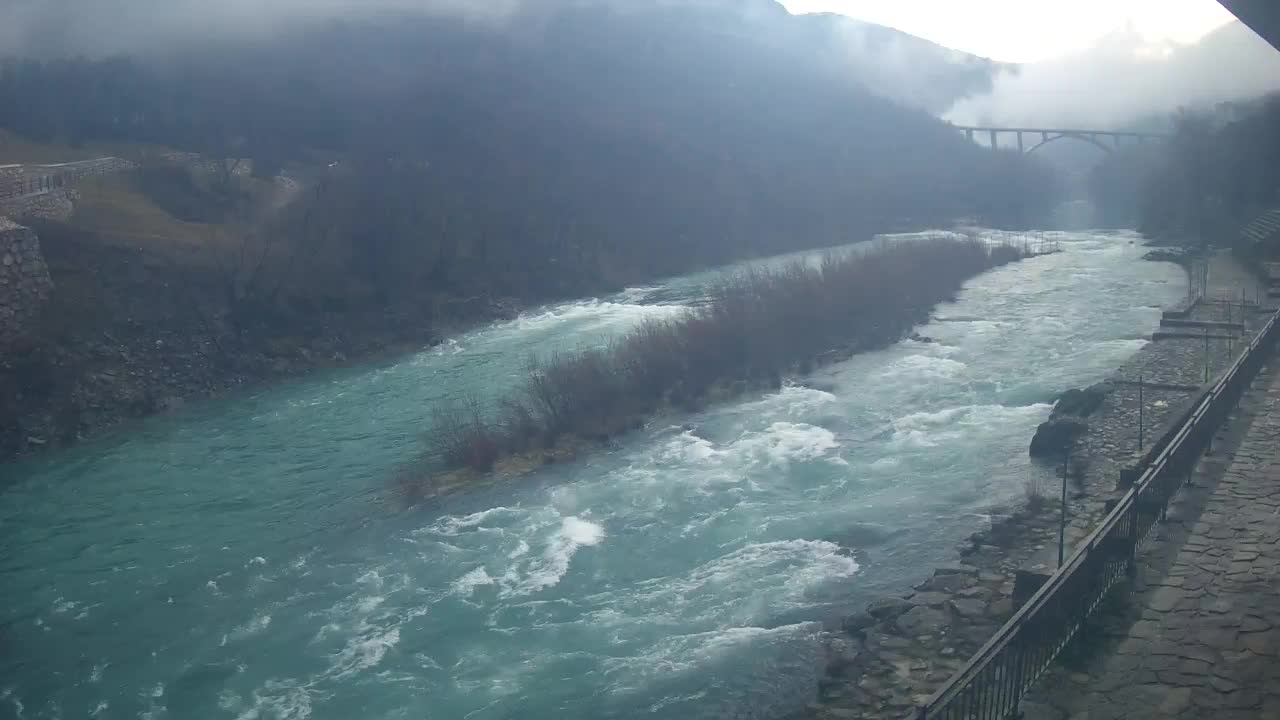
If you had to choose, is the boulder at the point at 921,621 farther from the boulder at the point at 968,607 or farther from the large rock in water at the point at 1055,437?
the large rock in water at the point at 1055,437

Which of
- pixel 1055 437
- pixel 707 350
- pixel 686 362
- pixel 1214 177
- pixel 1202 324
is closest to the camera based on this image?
Answer: pixel 1055 437

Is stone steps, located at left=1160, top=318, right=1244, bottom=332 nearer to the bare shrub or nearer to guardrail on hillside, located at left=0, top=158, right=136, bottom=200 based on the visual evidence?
the bare shrub

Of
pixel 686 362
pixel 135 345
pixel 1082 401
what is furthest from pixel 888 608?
pixel 135 345

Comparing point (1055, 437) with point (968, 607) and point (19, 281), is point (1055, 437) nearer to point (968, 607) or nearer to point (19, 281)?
point (968, 607)

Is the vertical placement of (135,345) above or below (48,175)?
below

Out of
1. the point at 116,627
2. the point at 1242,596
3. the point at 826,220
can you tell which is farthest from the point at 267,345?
the point at 826,220

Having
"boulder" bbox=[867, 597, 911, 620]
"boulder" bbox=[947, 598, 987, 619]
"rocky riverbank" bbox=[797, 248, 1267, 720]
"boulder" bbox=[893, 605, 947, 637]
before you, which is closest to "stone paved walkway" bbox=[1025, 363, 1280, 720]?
"rocky riverbank" bbox=[797, 248, 1267, 720]
